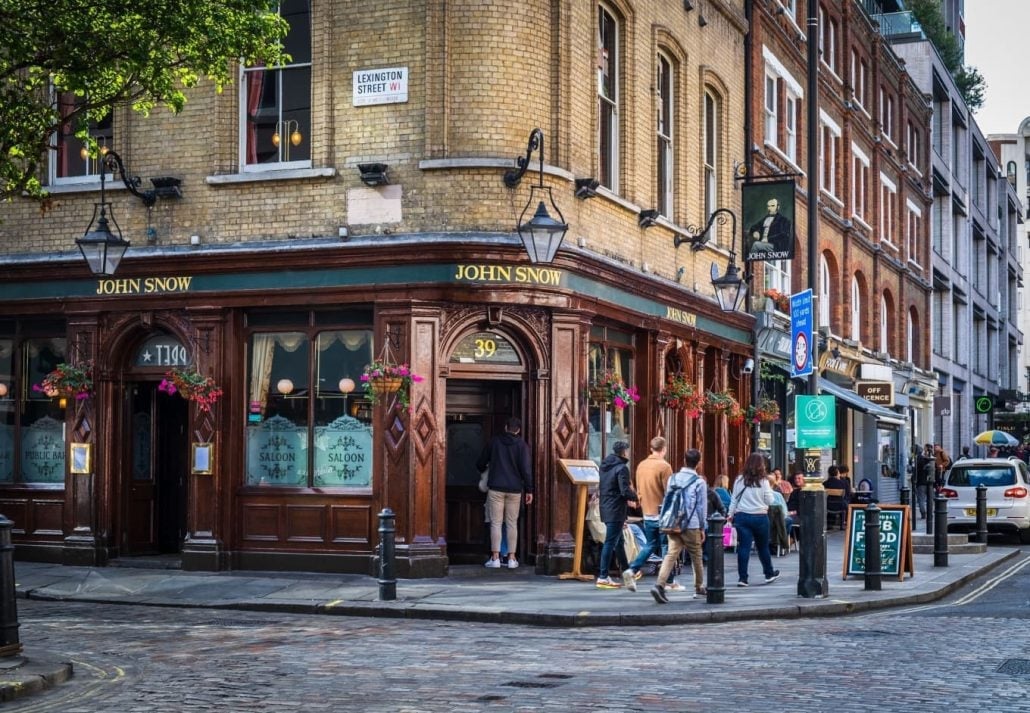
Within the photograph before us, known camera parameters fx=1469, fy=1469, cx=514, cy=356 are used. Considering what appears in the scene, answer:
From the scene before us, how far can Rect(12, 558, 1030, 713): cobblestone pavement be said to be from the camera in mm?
9445

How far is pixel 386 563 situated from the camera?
15.3 m

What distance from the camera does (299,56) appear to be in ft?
62.8

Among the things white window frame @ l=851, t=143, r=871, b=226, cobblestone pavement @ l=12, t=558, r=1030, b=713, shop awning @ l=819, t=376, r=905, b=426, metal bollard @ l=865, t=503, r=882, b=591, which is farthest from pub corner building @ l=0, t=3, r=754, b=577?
white window frame @ l=851, t=143, r=871, b=226

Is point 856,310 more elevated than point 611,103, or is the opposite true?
point 611,103

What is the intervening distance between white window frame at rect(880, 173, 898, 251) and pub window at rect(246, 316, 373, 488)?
971 inches

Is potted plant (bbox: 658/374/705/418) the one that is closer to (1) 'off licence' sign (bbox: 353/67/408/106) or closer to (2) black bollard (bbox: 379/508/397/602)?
(1) 'off licence' sign (bbox: 353/67/408/106)

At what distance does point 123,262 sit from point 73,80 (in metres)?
4.84

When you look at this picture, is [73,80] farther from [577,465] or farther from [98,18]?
[577,465]

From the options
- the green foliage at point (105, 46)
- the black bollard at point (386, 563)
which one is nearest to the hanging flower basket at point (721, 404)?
the black bollard at point (386, 563)

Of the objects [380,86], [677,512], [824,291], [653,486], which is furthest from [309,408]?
[824,291]

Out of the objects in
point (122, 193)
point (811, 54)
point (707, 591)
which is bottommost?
point (707, 591)

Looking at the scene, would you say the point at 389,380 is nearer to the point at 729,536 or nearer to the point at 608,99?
the point at 608,99

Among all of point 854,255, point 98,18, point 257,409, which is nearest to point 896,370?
point 854,255

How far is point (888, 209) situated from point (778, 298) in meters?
14.0
